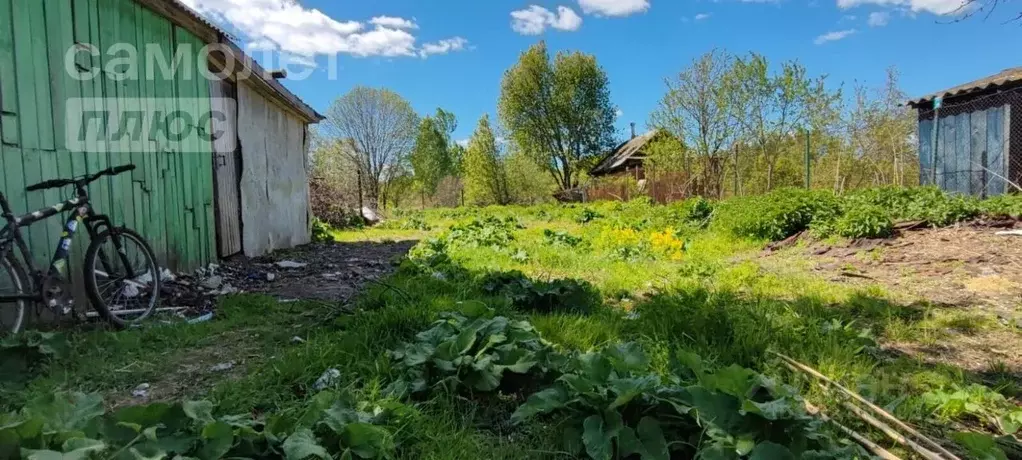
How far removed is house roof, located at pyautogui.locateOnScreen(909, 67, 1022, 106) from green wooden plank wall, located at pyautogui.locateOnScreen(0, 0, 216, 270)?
11.2 metres

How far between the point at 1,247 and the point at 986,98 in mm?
11837

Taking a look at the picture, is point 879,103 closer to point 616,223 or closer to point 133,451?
point 616,223

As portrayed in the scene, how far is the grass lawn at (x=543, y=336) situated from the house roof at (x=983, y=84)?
6.20 meters

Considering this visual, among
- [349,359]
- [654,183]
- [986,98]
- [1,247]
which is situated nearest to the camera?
[349,359]

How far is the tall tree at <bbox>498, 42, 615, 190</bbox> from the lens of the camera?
28.8m

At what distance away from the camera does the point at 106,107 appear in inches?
163

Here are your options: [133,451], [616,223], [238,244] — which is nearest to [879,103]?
[616,223]

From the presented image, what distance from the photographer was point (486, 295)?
154 inches

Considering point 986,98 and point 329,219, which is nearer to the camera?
point 986,98

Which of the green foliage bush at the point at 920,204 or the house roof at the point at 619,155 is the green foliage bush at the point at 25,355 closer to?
the green foliage bush at the point at 920,204

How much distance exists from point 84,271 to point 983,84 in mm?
11774

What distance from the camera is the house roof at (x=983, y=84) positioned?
7878mm

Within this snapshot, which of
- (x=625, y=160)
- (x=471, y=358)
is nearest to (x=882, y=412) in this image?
(x=471, y=358)

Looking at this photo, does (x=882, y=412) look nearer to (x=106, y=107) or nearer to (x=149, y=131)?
(x=106, y=107)
